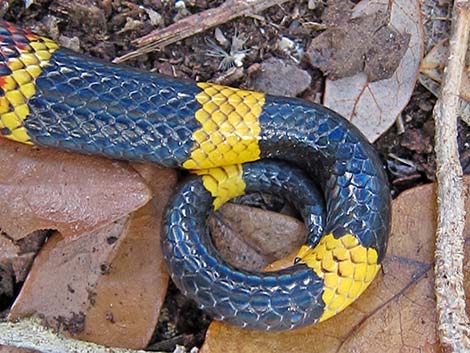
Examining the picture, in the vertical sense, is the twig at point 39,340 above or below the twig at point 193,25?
below

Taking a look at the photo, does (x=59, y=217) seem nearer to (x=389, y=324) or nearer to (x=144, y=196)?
(x=144, y=196)

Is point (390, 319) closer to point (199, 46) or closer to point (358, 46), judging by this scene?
point (358, 46)

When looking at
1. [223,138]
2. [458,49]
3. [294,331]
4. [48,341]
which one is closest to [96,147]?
[223,138]

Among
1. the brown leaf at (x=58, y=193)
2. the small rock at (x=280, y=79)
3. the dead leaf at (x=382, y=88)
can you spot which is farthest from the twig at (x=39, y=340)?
the dead leaf at (x=382, y=88)

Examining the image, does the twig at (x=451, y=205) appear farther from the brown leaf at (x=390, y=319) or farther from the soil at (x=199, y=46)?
the soil at (x=199, y=46)

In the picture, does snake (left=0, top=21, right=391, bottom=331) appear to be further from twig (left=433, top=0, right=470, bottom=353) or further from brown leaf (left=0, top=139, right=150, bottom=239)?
twig (left=433, top=0, right=470, bottom=353)

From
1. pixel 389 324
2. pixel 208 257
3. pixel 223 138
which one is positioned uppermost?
pixel 223 138
